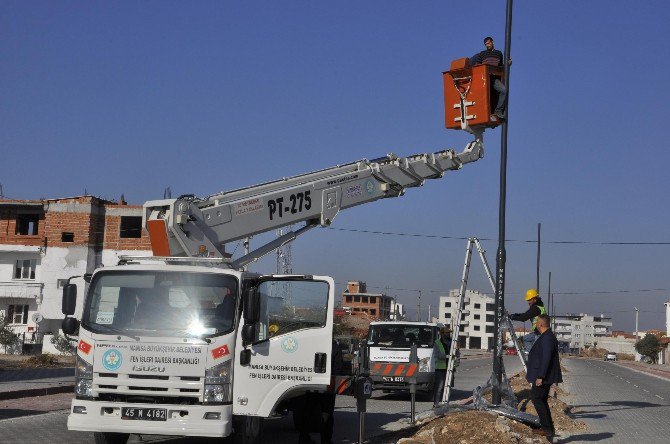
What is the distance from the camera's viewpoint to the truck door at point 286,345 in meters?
9.96

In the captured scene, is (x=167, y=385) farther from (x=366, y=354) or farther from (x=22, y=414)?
(x=22, y=414)

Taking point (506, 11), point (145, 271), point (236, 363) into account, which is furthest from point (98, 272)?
point (506, 11)

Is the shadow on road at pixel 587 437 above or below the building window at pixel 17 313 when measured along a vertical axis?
above

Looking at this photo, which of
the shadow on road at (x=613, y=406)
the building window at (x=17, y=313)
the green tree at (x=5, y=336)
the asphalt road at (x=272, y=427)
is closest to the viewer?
the asphalt road at (x=272, y=427)

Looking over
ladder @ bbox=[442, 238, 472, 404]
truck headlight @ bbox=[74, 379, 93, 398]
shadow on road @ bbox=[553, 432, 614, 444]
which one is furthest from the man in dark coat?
truck headlight @ bbox=[74, 379, 93, 398]

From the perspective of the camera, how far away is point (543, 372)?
37.8 ft

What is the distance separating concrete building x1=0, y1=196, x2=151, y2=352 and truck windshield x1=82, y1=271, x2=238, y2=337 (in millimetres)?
44777

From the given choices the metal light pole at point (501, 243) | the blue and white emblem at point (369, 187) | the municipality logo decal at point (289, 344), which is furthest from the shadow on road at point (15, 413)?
the metal light pole at point (501, 243)

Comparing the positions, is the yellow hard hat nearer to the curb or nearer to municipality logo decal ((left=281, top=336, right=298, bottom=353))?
municipality logo decal ((left=281, top=336, right=298, bottom=353))

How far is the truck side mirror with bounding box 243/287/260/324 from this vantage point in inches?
380

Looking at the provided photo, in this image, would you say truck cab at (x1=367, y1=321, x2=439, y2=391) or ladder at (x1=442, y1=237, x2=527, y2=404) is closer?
ladder at (x1=442, y1=237, x2=527, y2=404)

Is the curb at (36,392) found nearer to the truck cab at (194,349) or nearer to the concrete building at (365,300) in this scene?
the truck cab at (194,349)

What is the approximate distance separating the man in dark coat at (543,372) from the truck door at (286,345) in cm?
310

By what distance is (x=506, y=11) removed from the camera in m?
13.8
